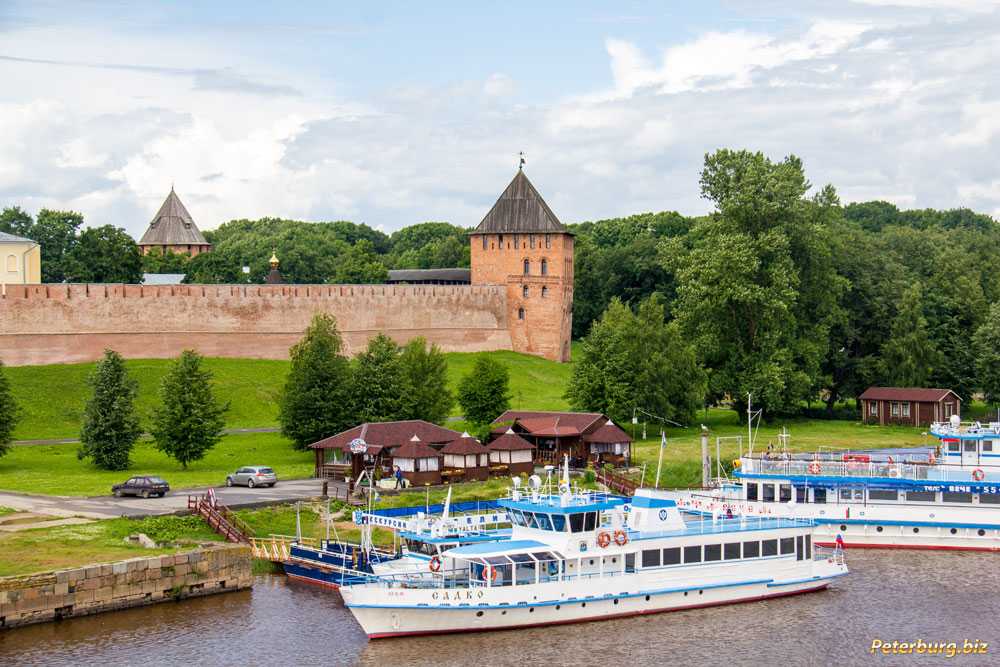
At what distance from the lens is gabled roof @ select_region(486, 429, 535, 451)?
175 feet

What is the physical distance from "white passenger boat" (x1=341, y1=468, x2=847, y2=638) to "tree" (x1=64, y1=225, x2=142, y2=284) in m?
61.4

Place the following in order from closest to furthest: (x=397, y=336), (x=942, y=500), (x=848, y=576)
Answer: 1. (x=848, y=576)
2. (x=942, y=500)
3. (x=397, y=336)

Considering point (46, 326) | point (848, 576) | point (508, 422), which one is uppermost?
point (46, 326)

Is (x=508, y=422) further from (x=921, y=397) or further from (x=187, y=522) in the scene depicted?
(x=921, y=397)

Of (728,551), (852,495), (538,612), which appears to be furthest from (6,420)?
(852,495)

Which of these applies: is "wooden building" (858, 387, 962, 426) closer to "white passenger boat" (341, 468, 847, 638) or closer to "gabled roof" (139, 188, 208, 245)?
"white passenger boat" (341, 468, 847, 638)

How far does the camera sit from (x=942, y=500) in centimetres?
4603

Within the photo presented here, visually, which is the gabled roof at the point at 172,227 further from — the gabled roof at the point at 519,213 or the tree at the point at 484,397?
the tree at the point at 484,397

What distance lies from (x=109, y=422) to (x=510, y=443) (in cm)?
1578

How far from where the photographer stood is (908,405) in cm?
7250

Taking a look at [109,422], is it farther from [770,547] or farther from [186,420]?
[770,547]

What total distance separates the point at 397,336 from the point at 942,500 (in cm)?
4676

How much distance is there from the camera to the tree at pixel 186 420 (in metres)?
53.0

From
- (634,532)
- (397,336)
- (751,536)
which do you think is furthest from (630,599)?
(397,336)
